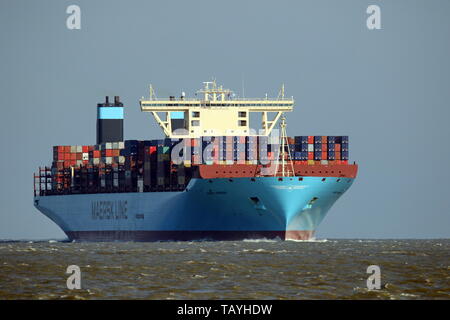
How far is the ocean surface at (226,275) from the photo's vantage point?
45.0 metres

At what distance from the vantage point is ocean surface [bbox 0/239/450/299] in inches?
1772

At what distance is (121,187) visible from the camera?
108062mm

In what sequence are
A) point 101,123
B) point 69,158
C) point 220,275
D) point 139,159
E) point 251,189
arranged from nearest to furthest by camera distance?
point 220,275 < point 251,189 < point 139,159 < point 69,158 < point 101,123

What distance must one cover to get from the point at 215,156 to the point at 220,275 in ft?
138

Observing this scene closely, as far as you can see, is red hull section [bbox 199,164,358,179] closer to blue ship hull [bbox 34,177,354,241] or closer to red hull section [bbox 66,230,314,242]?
blue ship hull [bbox 34,177,354,241]

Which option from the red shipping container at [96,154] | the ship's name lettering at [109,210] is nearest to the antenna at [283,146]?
the ship's name lettering at [109,210]

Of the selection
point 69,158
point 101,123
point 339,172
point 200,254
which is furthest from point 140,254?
point 101,123

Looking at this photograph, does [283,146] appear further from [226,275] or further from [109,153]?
[226,275]

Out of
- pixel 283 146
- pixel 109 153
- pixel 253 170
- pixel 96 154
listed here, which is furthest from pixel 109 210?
pixel 283 146

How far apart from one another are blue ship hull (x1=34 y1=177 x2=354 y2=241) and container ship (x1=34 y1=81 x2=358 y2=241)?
0.27 feet

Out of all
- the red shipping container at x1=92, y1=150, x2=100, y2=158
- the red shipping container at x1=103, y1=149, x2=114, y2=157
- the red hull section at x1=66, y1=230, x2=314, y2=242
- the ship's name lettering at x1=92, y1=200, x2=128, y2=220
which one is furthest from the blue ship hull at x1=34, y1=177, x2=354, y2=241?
the red shipping container at x1=92, y1=150, x2=100, y2=158

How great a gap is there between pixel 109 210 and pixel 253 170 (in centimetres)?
2364
